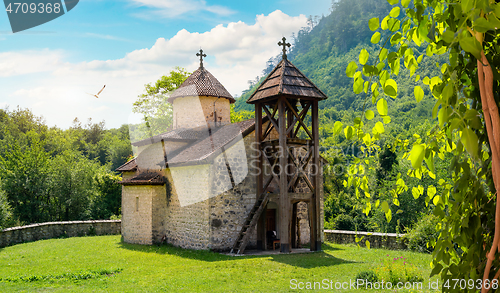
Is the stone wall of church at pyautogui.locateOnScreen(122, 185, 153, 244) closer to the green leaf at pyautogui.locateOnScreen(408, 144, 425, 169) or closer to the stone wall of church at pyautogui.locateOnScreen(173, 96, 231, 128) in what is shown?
the stone wall of church at pyautogui.locateOnScreen(173, 96, 231, 128)

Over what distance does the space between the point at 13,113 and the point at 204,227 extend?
43784 mm

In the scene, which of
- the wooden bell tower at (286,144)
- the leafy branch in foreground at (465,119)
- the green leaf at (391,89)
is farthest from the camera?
the wooden bell tower at (286,144)

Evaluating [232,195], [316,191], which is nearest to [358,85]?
[232,195]

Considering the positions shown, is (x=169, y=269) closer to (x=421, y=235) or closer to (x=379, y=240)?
(x=379, y=240)

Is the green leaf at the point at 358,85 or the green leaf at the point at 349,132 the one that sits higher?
the green leaf at the point at 358,85

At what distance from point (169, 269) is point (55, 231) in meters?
12.8

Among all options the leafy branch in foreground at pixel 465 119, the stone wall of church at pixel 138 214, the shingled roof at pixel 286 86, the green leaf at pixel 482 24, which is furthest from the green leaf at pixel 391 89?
the stone wall of church at pixel 138 214

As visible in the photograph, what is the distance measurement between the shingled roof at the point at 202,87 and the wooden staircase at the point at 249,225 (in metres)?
7.20

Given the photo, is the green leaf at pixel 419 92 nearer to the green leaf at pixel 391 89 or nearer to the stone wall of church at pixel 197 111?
the green leaf at pixel 391 89

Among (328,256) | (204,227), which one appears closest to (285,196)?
(328,256)

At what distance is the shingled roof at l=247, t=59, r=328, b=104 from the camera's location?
1320 centimetres

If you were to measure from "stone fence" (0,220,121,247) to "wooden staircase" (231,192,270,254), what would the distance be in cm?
1152

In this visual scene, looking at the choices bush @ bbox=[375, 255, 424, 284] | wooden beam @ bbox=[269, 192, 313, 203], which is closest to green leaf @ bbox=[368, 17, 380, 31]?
bush @ bbox=[375, 255, 424, 284]

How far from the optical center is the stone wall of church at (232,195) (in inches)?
546
